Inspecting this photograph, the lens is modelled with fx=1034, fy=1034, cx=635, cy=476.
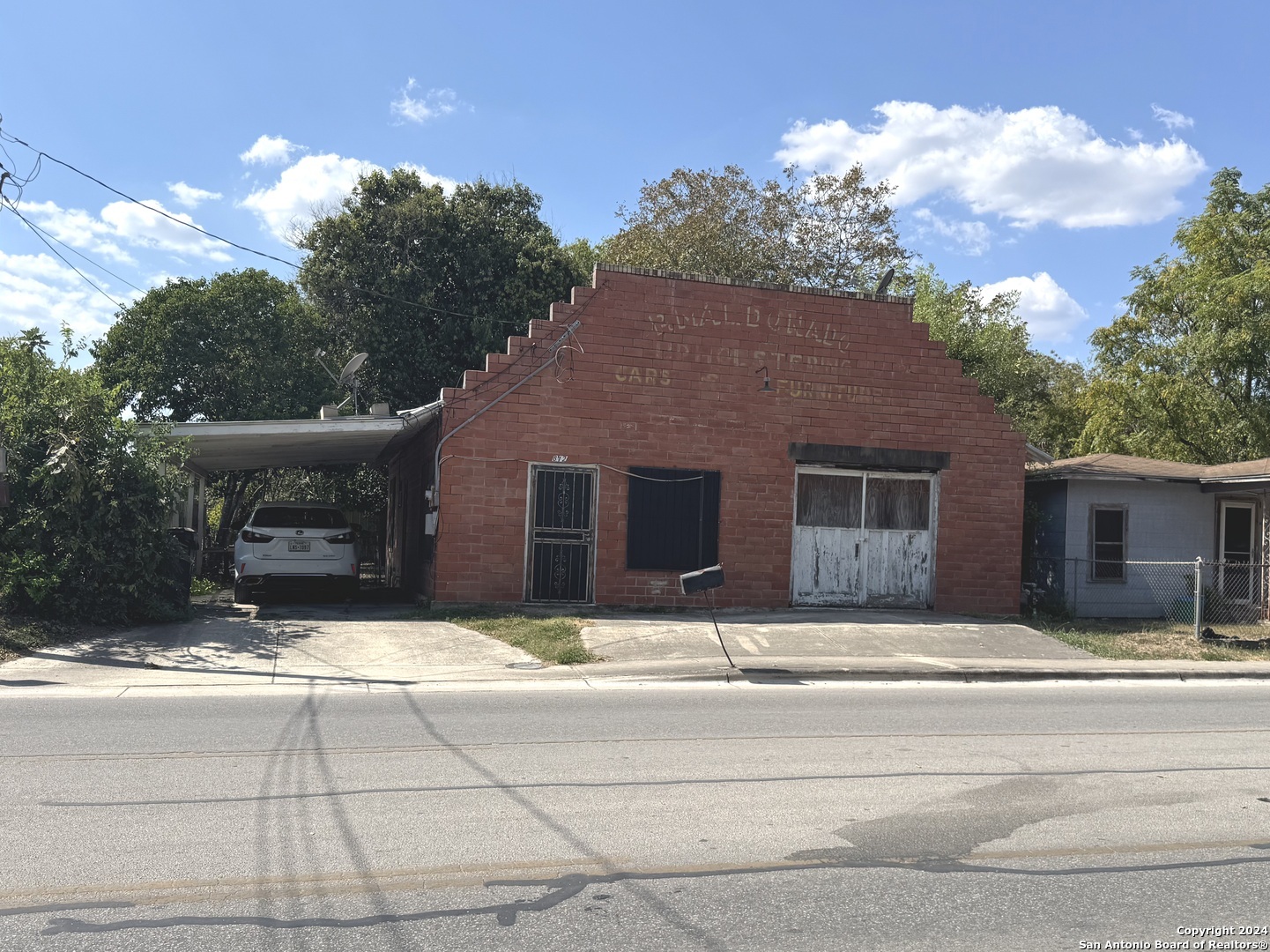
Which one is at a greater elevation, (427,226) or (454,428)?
(427,226)

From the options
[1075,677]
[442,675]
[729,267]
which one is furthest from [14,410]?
[729,267]

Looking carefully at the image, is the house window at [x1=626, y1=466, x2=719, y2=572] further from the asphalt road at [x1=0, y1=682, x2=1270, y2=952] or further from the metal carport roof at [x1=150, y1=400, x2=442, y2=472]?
the asphalt road at [x1=0, y1=682, x2=1270, y2=952]

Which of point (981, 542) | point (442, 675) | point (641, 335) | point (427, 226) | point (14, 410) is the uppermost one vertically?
point (427, 226)

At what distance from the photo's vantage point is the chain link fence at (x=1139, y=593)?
18.2m

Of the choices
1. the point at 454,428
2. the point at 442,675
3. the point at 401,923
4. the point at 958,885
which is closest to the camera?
the point at 401,923

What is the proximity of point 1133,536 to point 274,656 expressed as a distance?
48.3 ft

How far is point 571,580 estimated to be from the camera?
15.5 metres

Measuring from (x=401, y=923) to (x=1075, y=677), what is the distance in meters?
10.4

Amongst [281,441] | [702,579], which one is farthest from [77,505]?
[702,579]

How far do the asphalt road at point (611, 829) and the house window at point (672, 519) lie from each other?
6.43m

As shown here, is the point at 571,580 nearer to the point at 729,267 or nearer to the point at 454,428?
the point at 454,428

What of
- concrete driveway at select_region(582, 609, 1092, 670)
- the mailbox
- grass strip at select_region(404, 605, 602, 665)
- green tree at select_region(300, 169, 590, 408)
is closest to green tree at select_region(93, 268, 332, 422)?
→ green tree at select_region(300, 169, 590, 408)

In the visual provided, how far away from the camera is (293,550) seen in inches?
617

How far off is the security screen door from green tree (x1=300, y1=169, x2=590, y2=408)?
39.2 ft
